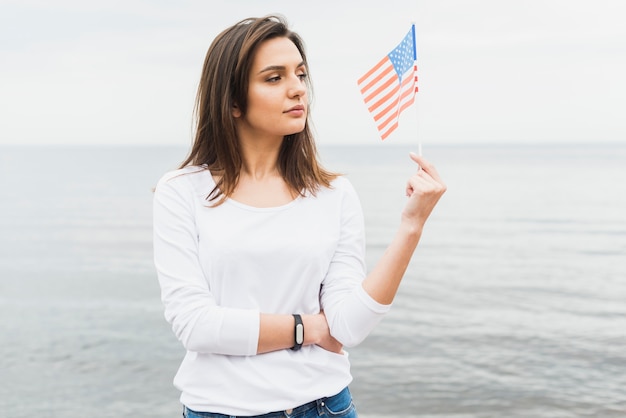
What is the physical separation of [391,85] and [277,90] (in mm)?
641

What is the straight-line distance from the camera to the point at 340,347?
267cm

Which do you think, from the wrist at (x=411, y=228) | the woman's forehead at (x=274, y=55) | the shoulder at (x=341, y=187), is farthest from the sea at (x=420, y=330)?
the woman's forehead at (x=274, y=55)

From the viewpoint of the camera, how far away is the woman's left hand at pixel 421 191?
8.18ft

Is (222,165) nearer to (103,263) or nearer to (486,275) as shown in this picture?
(486,275)

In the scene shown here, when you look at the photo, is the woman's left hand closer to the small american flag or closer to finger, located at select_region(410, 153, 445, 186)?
finger, located at select_region(410, 153, 445, 186)

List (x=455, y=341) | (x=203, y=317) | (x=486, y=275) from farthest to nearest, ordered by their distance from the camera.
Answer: (x=486, y=275) < (x=455, y=341) < (x=203, y=317)

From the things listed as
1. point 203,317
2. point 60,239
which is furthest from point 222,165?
point 60,239

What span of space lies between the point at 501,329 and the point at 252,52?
12.6 meters

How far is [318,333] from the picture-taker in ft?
8.49

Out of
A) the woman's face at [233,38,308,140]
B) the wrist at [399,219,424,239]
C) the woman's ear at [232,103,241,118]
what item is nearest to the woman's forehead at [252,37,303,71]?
the woman's face at [233,38,308,140]

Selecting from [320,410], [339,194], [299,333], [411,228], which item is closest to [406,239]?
[411,228]

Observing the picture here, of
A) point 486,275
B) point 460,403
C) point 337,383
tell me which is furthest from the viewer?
point 486,275

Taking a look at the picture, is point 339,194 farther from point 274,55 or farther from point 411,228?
point 274,55

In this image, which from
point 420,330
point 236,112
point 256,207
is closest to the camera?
point 256,207
